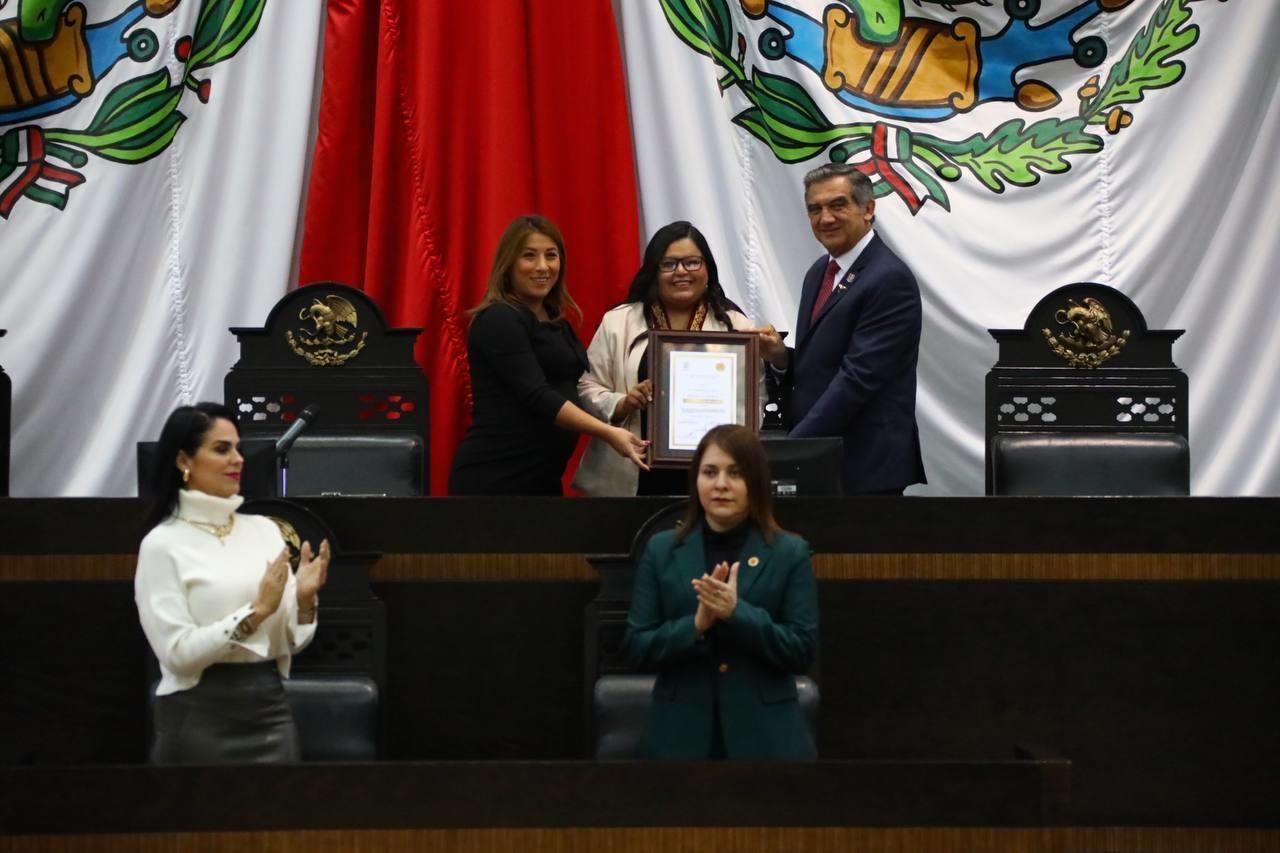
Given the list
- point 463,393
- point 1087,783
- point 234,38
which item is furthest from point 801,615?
point 234,38

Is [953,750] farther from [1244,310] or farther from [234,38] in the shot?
[234,38]

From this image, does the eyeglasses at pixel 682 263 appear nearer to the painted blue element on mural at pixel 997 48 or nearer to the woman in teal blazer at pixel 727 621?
the woman in teal blazer at pixel 727 621

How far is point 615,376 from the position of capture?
420 centimetres

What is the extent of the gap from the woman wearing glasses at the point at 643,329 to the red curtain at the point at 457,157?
3.67ft

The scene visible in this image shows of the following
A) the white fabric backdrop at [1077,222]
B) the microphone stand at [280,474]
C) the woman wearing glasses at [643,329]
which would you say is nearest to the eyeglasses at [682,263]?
the woman wearing glasses at [643,329]

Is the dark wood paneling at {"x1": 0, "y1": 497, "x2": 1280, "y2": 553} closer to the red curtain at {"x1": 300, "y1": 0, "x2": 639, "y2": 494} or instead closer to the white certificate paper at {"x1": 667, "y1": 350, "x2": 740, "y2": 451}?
the white certificate paper at {"x1": 667, "y1": 350, "x2": 740, "y2": 451}

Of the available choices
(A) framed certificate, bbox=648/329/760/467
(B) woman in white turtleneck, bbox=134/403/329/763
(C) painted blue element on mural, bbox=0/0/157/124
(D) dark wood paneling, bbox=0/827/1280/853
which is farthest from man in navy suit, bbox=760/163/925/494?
(C) painted blue element on mural, bbox=0/0/157/124

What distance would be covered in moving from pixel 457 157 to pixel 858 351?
1.83 meters

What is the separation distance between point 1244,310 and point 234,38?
11.1 feet

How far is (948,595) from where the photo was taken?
3.48m

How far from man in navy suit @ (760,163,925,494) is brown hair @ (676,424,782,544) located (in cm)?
104

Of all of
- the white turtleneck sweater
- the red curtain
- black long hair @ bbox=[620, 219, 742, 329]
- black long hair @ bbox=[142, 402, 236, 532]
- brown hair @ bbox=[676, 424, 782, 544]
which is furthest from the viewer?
the red curtain

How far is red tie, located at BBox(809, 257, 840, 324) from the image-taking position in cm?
423

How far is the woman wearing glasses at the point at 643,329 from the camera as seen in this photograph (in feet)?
13.4
